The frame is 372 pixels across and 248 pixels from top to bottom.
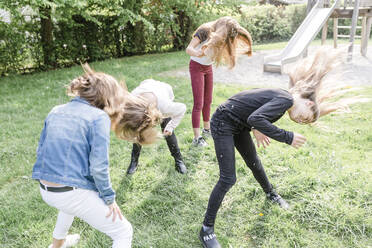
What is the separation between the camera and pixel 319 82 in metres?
2.19

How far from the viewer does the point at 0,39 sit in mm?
8156

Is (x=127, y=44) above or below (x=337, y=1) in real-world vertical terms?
below

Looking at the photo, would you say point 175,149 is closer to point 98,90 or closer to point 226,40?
point 226,40

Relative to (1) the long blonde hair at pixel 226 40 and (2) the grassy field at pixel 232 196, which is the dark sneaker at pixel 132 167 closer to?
(2) the grassy field at pixel 232 196

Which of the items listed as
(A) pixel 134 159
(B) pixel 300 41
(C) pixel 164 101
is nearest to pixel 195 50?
(C) pixel 164 101

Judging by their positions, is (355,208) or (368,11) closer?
(355,208)

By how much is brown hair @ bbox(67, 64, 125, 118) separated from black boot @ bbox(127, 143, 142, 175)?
1.56 m

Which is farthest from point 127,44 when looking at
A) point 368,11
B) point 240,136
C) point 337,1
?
point 240,136

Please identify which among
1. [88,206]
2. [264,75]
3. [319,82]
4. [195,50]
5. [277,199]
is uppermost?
[195,50]

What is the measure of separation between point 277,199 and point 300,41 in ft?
20.7

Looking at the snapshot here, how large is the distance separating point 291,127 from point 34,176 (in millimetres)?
3613

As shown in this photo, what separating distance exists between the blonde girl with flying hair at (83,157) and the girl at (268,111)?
0.82 m

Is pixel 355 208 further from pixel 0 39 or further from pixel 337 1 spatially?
pixel 0 39

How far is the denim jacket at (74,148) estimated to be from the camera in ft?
5.49
